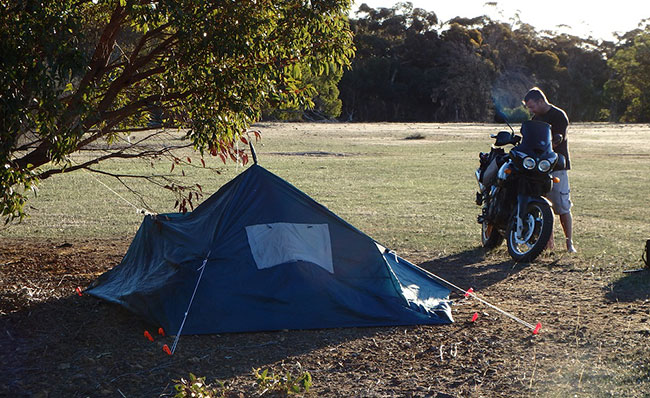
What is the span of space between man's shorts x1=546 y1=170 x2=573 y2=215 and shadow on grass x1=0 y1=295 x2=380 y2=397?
407 cm

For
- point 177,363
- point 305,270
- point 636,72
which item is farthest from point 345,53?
point 636,72

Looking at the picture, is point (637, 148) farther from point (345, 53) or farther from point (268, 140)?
point (345, 53)

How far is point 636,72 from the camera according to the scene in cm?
7312

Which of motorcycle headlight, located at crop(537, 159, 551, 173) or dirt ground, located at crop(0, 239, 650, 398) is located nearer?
dirt ground, located at crop(0, 239, 650, 398)

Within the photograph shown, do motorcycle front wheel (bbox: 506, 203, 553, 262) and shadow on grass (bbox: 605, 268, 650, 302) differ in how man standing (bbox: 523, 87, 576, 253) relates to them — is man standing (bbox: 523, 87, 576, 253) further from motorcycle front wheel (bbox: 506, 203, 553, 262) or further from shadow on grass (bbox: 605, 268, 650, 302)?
shadow on grass (bbox: 605, 268, 650, 302)

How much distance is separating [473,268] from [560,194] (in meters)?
1.57

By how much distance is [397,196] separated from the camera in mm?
17250

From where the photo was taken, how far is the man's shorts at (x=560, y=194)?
9.46 meters

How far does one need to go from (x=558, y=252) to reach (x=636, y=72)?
6978cm

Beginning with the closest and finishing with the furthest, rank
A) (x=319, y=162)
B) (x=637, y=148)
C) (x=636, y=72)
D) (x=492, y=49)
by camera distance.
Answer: (x=319, y=162) → (x=637, y=148) → (x=636, y=72) → (x=492, y=49)

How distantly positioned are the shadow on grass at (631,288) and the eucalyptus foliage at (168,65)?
3445mm

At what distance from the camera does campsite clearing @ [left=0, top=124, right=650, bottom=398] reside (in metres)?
5.15

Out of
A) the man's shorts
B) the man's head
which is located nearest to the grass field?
the man's shorts

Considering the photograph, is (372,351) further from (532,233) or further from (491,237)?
(491,237)
